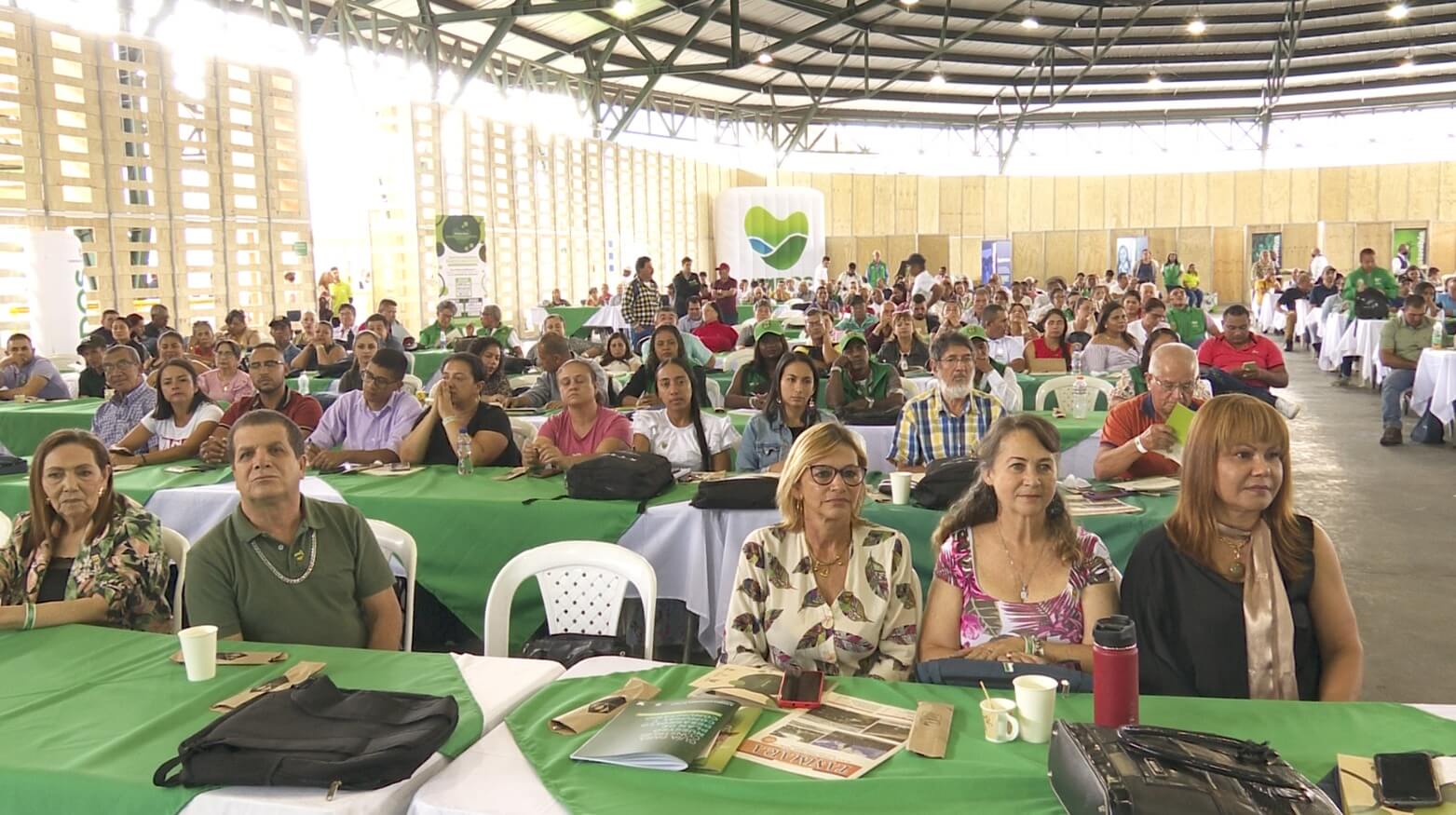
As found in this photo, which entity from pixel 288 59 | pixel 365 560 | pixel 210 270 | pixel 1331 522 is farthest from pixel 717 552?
pixel 288 59

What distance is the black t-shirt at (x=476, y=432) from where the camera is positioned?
5.09 metres

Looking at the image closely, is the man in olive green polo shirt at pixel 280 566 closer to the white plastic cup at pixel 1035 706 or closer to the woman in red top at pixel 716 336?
the white plastic cup at pixel 1035 706

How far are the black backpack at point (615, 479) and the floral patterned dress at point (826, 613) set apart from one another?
1.45 meters

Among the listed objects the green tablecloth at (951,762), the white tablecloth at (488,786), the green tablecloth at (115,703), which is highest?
the green tablecloth at (115,703)

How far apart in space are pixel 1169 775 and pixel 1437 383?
8752 millimetres

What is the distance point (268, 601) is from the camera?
2.88 m

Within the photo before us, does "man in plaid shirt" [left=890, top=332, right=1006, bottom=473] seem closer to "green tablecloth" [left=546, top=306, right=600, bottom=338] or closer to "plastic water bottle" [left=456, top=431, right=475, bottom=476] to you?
"plastic water bottle" [left=456, top=431, right=475, bottom=476]

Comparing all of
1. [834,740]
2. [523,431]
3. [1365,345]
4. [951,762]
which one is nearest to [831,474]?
[834,740]

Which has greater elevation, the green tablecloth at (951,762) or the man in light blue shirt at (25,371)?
the man in light blue shirt at (25,371)

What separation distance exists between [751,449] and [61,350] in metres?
7.48

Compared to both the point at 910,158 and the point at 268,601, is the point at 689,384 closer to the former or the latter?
the point at 268,601

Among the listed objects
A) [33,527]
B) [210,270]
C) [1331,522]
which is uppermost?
[210,270]

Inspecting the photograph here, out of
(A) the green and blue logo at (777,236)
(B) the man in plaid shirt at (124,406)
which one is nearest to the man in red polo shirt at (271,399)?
(B) the man in plaid shirt at (124,406)

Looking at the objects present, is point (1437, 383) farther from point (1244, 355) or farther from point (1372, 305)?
point (1372, 305)
